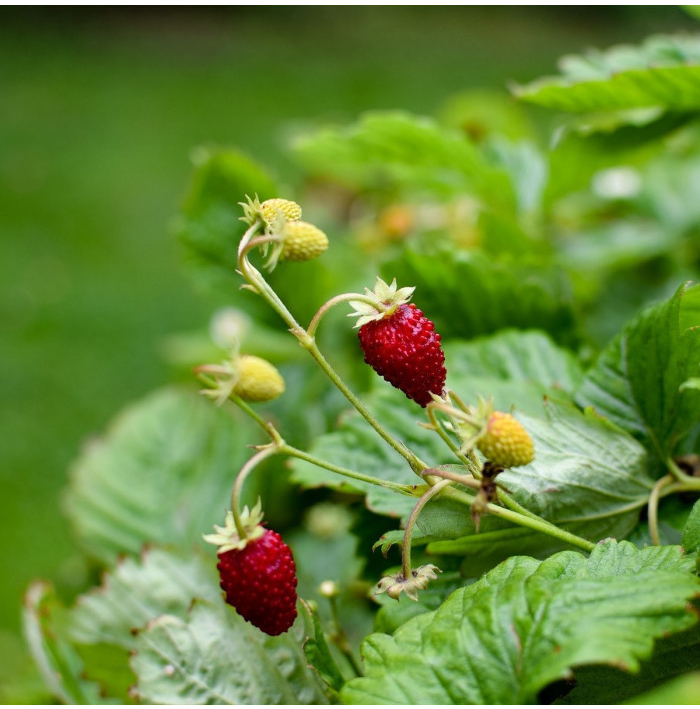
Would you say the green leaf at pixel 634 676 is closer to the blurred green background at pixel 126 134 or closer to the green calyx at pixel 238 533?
the green calyx at pixel 238 533

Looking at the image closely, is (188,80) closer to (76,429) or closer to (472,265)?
(76,429)

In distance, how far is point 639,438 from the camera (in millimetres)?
536

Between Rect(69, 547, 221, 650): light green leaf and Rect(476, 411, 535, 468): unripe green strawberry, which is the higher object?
Rect(476, 411, 535, 468): unripe green strawberry

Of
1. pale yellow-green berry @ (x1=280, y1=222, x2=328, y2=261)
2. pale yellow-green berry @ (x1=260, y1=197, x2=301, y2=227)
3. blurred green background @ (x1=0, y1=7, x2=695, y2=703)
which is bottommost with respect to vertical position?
blurred green background @ (x1=0, y1=7, x2=695, y2=703)

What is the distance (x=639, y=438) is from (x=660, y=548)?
13 cm

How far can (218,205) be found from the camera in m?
0.75

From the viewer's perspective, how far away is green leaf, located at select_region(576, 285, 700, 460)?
1.62 feet

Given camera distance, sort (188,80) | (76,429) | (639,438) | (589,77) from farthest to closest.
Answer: (188,80) → (76,429) → (589,77) → (639,438)

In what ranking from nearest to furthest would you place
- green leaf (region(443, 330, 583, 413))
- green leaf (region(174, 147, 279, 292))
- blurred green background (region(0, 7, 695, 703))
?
green leaf (region(443, 330, 583, 413)), green leaf (region(174, 147, 279, 292)), blurred green background (region(0, 7, 695, 703))

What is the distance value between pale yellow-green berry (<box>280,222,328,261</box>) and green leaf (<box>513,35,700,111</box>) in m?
0.31

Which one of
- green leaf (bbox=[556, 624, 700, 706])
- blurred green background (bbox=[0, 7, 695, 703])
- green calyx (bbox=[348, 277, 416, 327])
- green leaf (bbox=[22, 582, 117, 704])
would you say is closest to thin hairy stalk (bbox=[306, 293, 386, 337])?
green calyx (bbox=[348, 277, 416, 327])

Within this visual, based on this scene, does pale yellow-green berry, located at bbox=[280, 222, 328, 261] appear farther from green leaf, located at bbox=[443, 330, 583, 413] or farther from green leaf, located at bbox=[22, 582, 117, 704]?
green leaf, located at bbox=[22, 582, 117, 704]

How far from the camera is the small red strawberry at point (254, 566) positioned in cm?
42

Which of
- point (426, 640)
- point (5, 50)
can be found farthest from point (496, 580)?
point (5, 50)
